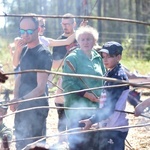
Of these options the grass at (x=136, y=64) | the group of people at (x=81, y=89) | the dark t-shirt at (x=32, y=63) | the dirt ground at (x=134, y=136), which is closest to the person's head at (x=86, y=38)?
the group of people at (x=81, y=89)

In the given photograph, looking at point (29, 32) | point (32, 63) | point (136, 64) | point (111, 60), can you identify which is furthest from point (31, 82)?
point (136, 64)

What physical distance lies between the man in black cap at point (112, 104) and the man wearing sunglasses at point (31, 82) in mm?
592

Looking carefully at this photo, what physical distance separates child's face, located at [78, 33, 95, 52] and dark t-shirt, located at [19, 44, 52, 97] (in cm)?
28

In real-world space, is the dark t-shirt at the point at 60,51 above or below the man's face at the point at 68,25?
below

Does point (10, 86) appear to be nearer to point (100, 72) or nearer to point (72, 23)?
point (72, 23)

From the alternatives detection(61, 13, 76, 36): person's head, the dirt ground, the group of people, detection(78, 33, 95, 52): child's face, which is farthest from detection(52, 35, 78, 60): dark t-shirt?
detection(78, 33, 95, 52): child's face

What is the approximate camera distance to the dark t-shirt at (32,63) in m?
4.05

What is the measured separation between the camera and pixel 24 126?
14.1 feet

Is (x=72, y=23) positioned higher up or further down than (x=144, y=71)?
higher up

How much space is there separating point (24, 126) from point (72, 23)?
1.81 meters

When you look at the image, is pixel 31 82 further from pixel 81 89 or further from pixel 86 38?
pixel 86 38

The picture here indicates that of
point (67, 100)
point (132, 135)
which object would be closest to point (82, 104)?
point (67, 100)

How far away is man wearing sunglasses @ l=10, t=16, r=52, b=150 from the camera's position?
405cm

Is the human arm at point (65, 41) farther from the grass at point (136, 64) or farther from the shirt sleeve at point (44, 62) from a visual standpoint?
the grass at point (136, 64)
